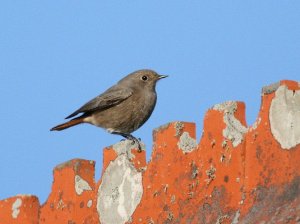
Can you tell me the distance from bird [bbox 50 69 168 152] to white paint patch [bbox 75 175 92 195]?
312 centimetres

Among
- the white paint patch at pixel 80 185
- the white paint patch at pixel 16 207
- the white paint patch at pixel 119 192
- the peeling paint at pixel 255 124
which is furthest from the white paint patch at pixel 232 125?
the white paint patch at pixel 16 207

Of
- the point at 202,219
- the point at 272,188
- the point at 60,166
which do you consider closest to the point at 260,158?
→ the point at 272,188

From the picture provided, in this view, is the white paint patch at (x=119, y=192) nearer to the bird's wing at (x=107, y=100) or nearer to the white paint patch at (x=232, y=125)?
the white paint patch at (x=232, y=125)

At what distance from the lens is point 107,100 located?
39.0 ft

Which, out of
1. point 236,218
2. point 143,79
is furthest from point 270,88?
point 143,79

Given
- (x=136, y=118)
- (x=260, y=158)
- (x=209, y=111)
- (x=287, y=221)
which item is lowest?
(x=287, y=221)

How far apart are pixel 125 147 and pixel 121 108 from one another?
3.72 m

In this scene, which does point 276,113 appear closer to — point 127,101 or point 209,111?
point 209,111

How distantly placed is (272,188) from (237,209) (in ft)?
1.19

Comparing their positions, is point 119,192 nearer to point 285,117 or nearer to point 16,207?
point 16,207

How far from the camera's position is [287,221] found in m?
6.14

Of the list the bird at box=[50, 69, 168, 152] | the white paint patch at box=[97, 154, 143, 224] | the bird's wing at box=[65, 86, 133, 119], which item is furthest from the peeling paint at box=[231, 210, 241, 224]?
the bird's wing at box=[65, 86, 133, 119]

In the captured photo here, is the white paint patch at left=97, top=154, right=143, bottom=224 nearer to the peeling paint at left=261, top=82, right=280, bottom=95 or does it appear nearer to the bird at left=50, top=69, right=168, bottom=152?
the peeling paint at left=261, top=82, right=280, bottom=95

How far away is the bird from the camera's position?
11742 millimetres
